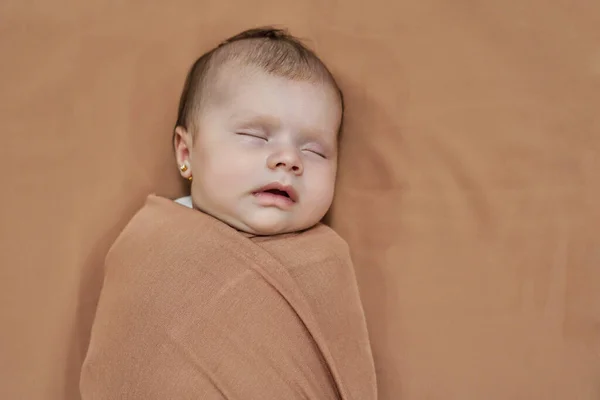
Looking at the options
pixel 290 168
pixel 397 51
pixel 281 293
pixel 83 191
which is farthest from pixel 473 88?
pixel 83 191

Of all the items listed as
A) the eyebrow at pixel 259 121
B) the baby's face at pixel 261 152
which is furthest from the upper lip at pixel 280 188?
the eyebrow at pixel 259 121

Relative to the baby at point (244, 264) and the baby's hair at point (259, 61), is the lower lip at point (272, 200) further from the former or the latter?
the baby's hair at point (259, 61)

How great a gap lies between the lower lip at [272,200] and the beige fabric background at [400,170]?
0.67ft

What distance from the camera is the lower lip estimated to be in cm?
95

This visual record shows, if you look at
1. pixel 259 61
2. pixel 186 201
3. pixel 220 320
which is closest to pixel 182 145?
pixel 186 201

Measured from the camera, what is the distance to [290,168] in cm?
96

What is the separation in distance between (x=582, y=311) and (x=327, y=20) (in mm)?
753

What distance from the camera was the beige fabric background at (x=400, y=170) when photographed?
106 cm

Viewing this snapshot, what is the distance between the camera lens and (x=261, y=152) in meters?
0.96

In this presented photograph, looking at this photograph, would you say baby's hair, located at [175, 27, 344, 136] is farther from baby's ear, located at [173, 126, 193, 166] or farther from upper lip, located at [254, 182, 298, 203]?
upper lip, located at [254, 182, 298, 203]

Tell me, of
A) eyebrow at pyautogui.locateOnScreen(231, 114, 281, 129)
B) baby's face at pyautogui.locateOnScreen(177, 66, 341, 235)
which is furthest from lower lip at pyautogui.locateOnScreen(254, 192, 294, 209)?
eyebrow at pyautogui.locateOnScreen(231, 114, 281, 129)

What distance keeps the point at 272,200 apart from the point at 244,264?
0.12 meters

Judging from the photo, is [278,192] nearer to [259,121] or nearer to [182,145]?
[259,121]

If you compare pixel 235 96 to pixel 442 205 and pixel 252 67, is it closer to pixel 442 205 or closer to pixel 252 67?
pixel 252 67
